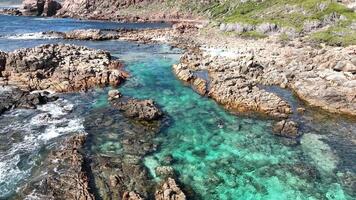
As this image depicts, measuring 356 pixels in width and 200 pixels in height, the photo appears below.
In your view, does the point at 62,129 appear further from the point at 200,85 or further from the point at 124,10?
the point at 124,10

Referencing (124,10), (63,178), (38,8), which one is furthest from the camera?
(124,10)

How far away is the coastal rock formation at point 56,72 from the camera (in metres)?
46.4

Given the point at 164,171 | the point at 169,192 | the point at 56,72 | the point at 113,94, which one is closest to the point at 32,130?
the point at 113,94

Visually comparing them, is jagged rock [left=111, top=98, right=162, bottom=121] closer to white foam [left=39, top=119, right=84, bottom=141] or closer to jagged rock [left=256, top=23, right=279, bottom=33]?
white foam [left=39, top=119, right=84, bottom=141]

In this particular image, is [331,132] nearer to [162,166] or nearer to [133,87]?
[162,166]

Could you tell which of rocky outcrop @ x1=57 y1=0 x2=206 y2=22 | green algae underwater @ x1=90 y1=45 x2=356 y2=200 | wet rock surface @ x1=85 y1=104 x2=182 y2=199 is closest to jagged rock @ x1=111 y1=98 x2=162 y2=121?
wet rock surface @ x1=85 y1=104 x2=182 y2=199

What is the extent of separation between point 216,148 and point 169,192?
9.18 metres

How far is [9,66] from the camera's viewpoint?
4981cm

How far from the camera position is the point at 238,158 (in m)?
30.3

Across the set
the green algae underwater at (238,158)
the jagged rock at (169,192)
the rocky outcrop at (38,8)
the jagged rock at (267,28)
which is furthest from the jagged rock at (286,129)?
the rocky outcrop at (38,8)

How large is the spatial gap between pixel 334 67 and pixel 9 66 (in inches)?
1843

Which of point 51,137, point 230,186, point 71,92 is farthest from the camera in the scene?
point 71,92

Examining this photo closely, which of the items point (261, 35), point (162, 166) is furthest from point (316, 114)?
point (261, 35)

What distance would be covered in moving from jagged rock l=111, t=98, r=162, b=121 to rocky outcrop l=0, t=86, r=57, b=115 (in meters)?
8.76
